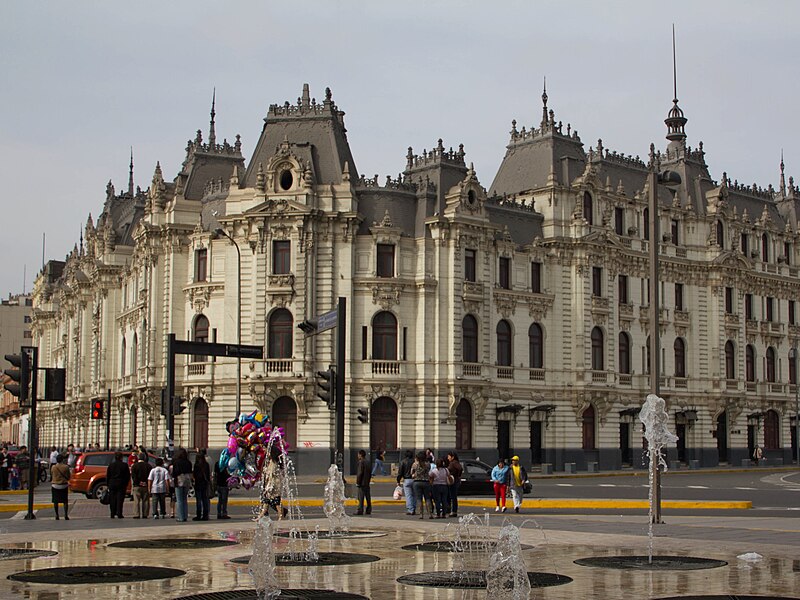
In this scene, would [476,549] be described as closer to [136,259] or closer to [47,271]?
[136,259]

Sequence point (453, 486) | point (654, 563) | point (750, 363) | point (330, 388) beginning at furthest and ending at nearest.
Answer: point (750, 363) < point (330, 388) < point (453, 486) < point (654, 563)

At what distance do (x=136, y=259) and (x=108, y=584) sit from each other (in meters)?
56.0

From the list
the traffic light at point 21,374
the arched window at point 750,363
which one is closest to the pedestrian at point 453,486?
the traffic light at point 21,374

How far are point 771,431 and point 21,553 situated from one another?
6717cm

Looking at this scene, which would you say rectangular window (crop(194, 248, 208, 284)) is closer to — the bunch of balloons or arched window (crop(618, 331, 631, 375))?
arched window (crop(618, 331, 631, 375))

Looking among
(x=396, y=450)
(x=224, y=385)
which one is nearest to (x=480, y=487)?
(x=396, y=450)

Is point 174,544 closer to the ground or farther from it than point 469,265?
closer to the ground

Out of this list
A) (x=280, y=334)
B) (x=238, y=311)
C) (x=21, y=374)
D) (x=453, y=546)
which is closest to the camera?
(x=453, y=546)

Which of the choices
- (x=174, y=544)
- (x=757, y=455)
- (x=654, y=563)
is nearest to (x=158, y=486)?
(x=174, y=544)

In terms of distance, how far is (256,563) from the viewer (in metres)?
13.9

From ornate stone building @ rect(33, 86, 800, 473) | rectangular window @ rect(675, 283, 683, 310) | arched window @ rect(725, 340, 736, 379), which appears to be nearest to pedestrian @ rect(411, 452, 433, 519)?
ornate stone building @ rect(33, 86, 800, 473)

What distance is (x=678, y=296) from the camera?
241 ft

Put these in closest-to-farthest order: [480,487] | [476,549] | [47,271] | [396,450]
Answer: [476,549]
[480,487]
[396,450]
[47,271]

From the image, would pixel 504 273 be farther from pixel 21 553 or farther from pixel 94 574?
pixel 94 574
